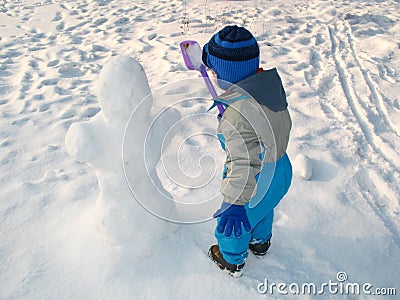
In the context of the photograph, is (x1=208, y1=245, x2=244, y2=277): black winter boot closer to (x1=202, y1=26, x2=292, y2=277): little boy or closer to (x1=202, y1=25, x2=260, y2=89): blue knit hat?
(x1=202, y1=26, x2=292, y2=277): little boy

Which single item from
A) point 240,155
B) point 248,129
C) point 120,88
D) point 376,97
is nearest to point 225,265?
point 240,155

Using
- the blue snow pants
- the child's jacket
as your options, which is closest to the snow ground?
the blue snow pants

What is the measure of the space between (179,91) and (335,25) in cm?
458

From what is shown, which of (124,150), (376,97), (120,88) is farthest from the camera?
(376,97)

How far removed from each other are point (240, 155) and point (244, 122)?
0.15m

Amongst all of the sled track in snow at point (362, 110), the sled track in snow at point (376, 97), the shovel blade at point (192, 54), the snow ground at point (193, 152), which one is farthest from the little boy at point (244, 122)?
the sled track in snow at point (376, 97)

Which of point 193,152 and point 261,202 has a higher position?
point 261,202

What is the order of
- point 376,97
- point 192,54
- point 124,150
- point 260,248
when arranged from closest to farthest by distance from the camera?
point 124,150 < point 192,54 < point 260,248 < point 376,97

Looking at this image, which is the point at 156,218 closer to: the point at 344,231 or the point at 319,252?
the point at 319,252

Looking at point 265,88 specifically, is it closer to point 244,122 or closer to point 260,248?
point 244,122

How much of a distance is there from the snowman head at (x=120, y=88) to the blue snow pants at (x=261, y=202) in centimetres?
73

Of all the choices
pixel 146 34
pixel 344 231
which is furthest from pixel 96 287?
pixel 146 34

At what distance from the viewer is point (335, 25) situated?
234 inches

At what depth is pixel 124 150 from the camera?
6.24 ft
